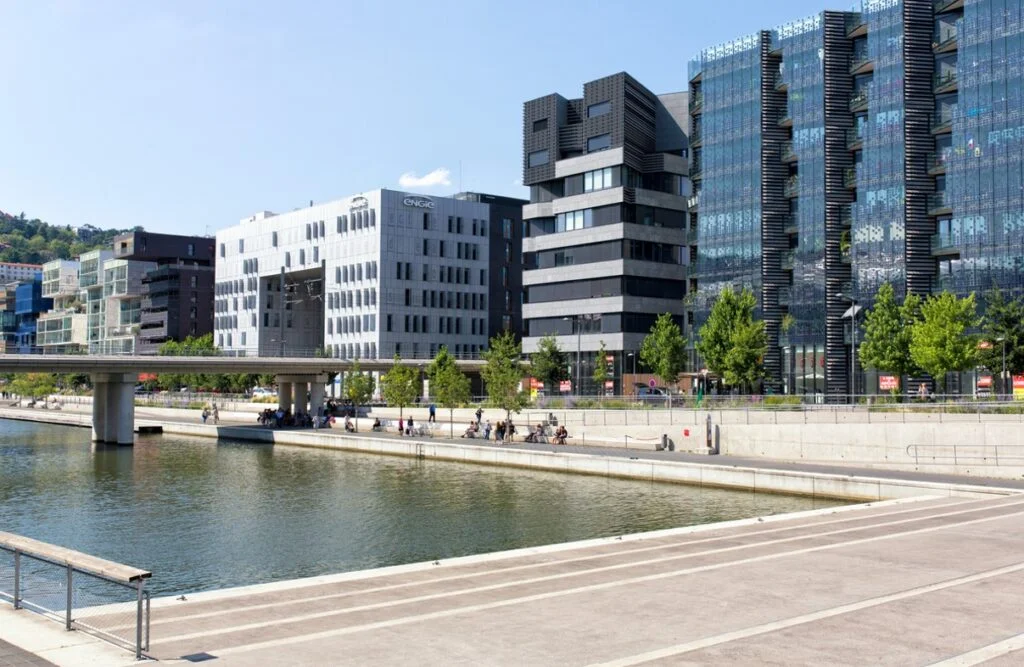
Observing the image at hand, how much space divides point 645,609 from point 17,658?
901 cm

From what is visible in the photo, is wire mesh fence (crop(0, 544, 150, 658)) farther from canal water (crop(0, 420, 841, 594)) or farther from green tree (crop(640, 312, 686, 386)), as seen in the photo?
green tree (crop(640, 312, 686, 386))

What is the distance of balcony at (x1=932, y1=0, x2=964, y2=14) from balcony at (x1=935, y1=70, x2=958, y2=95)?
4530 millimetres

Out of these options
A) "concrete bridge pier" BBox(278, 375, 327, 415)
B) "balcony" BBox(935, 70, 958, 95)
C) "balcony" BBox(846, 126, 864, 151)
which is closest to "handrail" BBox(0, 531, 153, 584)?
"balcony" BBox(935, 70, 958, 95)

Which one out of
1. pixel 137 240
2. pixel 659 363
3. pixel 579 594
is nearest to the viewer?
pixel 579 594

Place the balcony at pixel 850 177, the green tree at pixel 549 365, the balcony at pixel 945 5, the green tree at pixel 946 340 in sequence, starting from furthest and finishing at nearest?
the green tree at pixel 549 365 → the balcony at pixel 850 177 → the balcony at pixel 945 5 → the green tree at pixel 946 340

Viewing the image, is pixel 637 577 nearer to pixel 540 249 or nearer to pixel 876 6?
pixel 876 6

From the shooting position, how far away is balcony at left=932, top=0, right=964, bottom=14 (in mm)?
69250

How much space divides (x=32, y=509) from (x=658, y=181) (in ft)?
232

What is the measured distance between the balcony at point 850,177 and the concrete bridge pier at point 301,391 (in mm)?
48117

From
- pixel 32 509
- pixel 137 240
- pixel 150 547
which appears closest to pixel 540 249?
pixel 32 509

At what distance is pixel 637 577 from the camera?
18312 mm

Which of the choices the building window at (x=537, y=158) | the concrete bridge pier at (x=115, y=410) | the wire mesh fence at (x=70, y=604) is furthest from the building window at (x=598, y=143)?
the wire mesh fence at (x=70, y=604)

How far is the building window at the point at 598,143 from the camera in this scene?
94.3 metres

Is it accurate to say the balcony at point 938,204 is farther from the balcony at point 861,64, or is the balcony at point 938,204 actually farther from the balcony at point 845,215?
the balcony at point 861,64
